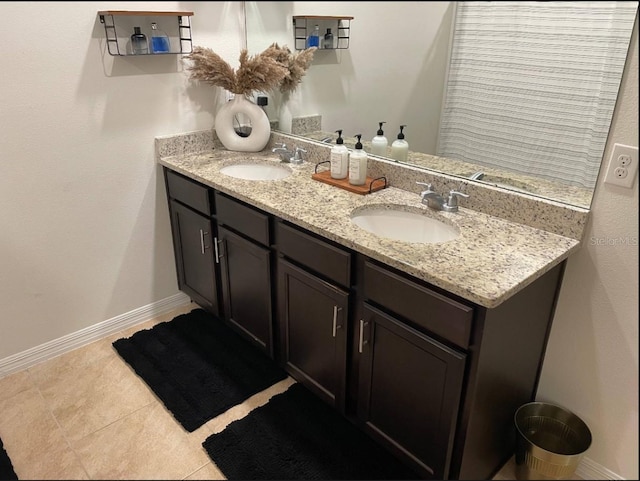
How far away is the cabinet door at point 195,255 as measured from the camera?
7.18 feet

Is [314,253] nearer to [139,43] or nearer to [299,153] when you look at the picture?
[299,153]

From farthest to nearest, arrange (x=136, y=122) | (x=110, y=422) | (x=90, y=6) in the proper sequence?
(x=136, y=122), (x=110, y=422), (x=90, y=6)

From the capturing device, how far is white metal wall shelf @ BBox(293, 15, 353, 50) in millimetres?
1723

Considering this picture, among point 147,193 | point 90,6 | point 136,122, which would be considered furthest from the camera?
point 147,193

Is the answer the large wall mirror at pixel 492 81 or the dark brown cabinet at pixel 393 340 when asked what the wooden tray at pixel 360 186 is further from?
the dark brown cabinet at pixel 393 340

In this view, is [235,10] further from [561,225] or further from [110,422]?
[110,422]

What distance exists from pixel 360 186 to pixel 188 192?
32.0 inches

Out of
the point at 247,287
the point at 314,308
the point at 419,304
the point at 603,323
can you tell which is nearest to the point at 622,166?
the point at 603,323

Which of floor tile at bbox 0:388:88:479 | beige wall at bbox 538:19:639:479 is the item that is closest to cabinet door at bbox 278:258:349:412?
beige wall at bbox 538:19:639:479

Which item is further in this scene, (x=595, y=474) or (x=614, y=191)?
(x=595, y=474)

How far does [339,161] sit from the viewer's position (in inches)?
76.1

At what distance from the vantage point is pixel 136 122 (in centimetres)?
209

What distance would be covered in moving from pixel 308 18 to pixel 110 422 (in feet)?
5.60

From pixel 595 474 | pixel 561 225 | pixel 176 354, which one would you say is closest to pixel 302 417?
pixel 176 354
